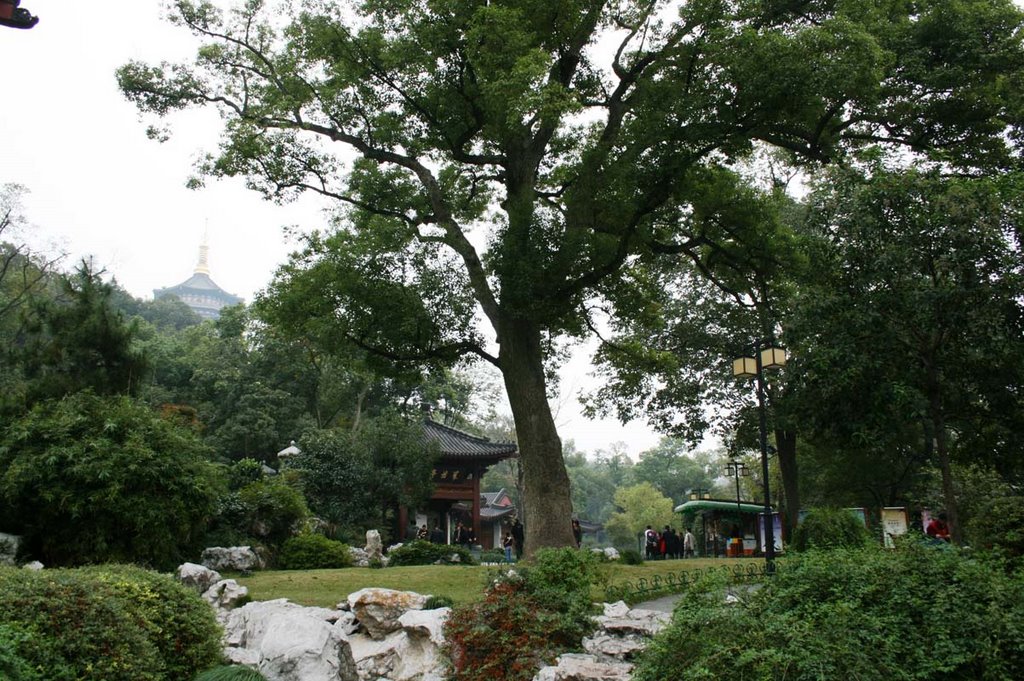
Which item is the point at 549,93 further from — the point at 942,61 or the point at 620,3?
the point at 942,61

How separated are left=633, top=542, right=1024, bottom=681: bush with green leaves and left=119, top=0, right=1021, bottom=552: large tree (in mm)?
6553

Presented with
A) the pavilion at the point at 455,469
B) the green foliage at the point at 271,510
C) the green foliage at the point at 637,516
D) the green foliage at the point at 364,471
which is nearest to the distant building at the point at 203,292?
the green foliage at the point at 637,516

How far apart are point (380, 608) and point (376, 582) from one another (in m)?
3.26

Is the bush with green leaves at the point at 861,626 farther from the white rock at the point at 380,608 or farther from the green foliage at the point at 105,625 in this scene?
the white rock at the point at 380,608

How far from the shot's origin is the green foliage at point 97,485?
11.0 metres

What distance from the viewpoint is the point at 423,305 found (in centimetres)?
1348

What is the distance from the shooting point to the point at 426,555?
16.8 m

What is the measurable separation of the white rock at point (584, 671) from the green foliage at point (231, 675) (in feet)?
6.38

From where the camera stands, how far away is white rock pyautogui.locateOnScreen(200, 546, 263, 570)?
43.0 feet

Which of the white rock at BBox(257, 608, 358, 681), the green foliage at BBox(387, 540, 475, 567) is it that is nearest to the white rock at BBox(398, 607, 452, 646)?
the white rock at BBox(257, 608, 358, 681)

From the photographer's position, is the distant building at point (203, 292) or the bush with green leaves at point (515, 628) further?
the distant building at point (203, 292)

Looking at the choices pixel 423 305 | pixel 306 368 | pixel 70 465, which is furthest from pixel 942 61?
pixel 306 368

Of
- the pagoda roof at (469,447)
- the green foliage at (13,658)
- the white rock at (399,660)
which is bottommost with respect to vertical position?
the white rock at (399,660)

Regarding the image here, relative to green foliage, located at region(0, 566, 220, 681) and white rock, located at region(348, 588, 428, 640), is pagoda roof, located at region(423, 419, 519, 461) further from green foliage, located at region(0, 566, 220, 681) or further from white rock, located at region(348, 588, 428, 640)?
green foliage, located at region(0, 566, 220, 681)
